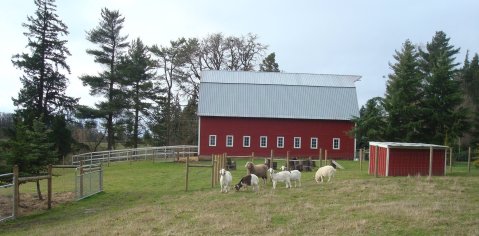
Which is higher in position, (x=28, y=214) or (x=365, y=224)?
(x=365, y=224)

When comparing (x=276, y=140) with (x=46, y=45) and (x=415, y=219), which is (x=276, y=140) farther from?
(x=415, y=219)

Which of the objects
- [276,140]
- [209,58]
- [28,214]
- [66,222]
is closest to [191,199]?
[66,222]

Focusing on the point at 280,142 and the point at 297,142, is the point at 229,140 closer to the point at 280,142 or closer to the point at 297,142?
the point at 280,142

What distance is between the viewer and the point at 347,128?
158ft

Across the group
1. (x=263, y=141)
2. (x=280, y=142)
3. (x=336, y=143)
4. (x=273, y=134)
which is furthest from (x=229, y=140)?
(x=336, y=143)

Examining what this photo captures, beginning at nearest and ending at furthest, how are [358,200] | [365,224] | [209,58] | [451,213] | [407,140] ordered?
[365,224] < [451,213] < [358,200] < [407,140] < [209,58]

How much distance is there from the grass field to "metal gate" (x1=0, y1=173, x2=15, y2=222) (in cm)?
59

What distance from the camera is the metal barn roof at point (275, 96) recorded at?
4797 cm

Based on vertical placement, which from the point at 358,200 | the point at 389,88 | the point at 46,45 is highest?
the point at 46,45

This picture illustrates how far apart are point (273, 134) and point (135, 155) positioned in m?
12.7

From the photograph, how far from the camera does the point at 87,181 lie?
22.6m

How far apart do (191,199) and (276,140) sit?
29.4m

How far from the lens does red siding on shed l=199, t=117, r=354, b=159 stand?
47438mm

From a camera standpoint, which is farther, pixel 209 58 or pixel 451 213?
pixel 209 58
